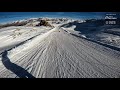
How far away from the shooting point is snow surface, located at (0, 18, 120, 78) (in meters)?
3.39

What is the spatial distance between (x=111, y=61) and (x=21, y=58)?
178 centimetres

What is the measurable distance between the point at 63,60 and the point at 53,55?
0.26m

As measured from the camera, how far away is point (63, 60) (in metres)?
3.60

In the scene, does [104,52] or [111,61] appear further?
[104,52]

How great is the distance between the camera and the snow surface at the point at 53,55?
3.39 meters

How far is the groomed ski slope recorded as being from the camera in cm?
338

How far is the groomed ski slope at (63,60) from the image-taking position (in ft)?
11.1

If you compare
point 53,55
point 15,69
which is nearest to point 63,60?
point 53,55

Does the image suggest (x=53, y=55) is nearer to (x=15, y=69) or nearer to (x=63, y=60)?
(x=63, y=60)
